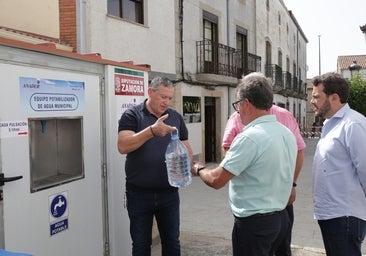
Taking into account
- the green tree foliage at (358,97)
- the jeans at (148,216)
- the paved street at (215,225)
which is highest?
the green tree foliage at (358,97)

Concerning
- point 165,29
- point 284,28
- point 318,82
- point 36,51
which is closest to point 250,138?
point 318,82

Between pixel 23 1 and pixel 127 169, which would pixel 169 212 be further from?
pixel 23 1

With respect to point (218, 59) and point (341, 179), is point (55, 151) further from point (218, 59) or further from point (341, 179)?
point (218, 59)

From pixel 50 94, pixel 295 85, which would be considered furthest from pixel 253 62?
pixel 50 94

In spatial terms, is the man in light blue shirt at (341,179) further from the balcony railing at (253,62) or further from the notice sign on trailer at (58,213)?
the balcony railing at (253,62)

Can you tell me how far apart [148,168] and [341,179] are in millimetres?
1468

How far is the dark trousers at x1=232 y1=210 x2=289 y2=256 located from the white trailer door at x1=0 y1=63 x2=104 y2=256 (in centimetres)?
151

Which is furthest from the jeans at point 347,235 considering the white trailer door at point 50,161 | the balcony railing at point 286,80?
the balcony railing at point 286,80

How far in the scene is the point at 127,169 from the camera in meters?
3.62

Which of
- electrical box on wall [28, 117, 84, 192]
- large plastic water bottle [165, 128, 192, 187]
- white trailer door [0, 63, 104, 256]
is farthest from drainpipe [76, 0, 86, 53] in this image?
large plastic water bottle [165, 128, 192, 187]

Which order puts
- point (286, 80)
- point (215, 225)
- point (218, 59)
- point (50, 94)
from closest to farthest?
1. point (50, 94)
2. point (215, 225)
3. point (218, 59)
4. point (286, 80)

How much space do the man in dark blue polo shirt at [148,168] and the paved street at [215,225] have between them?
1.43 metres

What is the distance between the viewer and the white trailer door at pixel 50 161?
9.77 ft

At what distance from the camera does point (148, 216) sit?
3623 mm
